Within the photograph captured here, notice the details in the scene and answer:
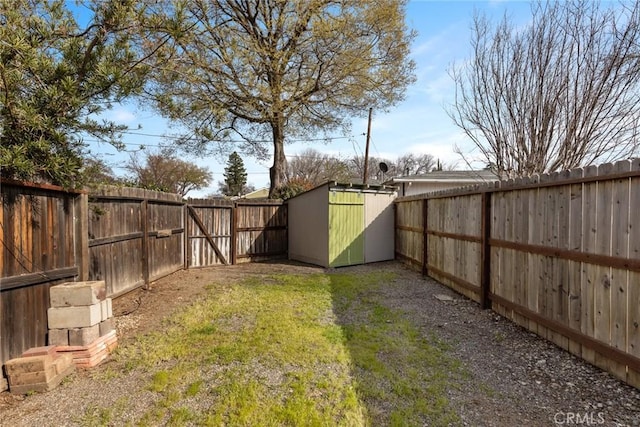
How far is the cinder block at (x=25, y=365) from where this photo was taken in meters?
2.50

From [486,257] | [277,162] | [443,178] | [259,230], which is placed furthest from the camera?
[443,178]

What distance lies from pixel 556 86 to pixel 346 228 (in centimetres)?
515

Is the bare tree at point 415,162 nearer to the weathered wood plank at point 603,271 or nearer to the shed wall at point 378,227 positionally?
the shed wall at point 378,227

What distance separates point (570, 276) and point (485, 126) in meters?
4.04

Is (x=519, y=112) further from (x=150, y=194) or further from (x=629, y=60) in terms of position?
(x=150, y=194)

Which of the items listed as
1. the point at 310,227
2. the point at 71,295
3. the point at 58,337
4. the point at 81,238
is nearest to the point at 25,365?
the point at 58,337

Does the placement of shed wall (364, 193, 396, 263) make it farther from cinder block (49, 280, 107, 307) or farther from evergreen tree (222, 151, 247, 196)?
evergreen tree (222, 151, 247, 196)

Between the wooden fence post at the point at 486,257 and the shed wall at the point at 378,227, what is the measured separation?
4480 millimetres

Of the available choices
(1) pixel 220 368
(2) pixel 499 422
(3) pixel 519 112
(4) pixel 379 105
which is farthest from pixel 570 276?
(4) pixel 379 105

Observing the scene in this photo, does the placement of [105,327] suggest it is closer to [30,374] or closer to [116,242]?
[30,374]

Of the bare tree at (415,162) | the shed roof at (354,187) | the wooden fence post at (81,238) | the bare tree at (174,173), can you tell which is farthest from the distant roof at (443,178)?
the bare tree at (415,162)

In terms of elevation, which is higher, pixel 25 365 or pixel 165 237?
pixel 165 237

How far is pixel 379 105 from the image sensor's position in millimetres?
11922

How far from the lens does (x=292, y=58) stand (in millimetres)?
10469
